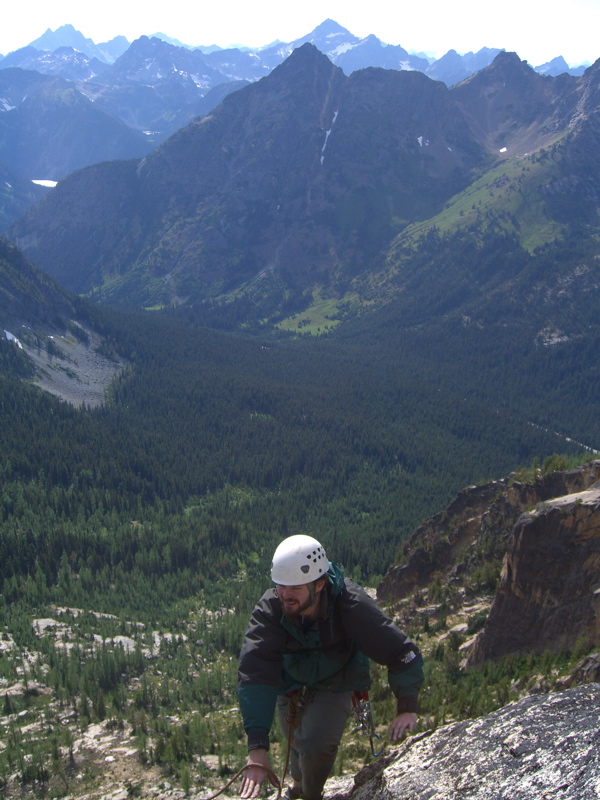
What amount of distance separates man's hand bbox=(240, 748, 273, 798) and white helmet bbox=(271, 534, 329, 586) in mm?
2645

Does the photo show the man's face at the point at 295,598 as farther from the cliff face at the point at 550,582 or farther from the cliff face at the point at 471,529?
the cliff face at the point at 471,529

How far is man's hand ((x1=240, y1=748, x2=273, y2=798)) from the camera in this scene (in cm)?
995

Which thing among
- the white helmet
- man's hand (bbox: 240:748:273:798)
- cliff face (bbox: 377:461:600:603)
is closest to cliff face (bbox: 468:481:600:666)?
cliff face (bbox: 377:461:600:603)

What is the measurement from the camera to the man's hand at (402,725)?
10.7 metres

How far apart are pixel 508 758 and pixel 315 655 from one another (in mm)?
3745

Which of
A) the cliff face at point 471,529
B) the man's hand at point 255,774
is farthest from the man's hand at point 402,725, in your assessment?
the cliff face at point 471,529

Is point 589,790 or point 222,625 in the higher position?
point 589,790

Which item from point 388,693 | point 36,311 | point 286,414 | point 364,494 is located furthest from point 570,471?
point 36,311

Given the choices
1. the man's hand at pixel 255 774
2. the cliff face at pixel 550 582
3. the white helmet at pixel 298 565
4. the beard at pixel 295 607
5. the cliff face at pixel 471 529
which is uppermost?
the white helmet at pixel 298 565

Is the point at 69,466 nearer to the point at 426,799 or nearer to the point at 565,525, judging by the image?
the point at 565,525

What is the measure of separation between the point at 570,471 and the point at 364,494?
7994cm

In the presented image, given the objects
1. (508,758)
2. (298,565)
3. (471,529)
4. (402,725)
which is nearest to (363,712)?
(402,725)

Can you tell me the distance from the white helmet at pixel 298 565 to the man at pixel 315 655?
0.06ft

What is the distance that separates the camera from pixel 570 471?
139 ft
